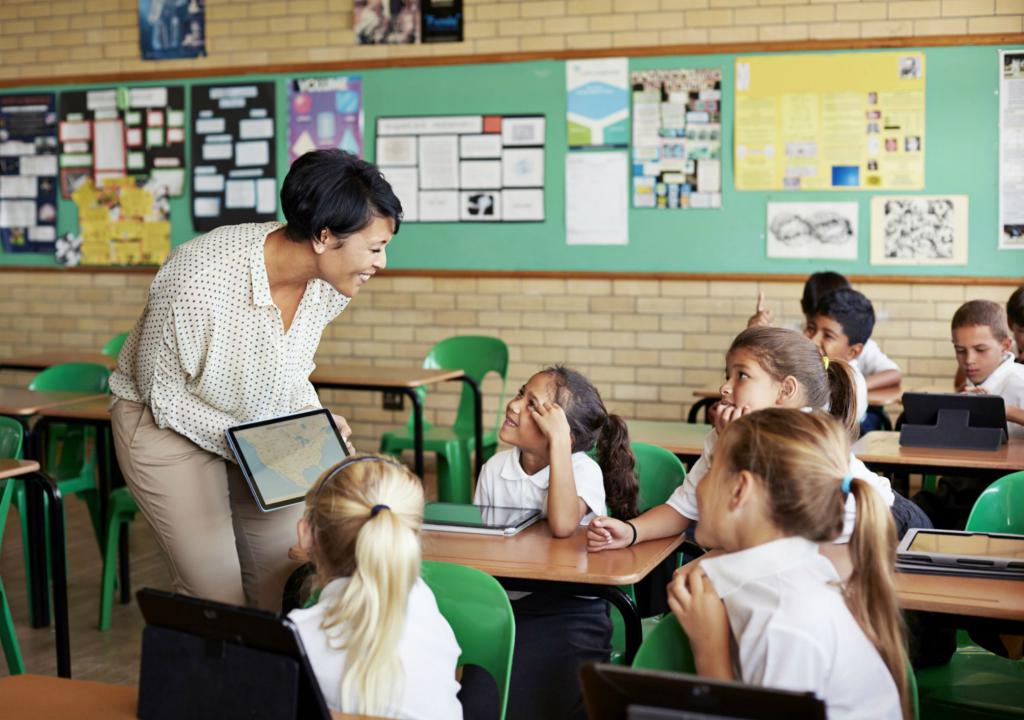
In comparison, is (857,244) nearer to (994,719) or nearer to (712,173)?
(712,173)

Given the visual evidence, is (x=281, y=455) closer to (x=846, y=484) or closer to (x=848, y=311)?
(x=846, y=484)

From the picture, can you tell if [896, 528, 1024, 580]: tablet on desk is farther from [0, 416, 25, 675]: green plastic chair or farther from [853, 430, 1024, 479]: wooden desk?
[0, 416, 25, 675]: green plastic chair

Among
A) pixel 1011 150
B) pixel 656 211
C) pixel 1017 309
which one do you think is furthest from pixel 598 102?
pixel 1017 309

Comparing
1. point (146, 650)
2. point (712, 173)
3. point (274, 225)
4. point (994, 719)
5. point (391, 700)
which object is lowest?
point (994, 719)

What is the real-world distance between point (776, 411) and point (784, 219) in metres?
4.33

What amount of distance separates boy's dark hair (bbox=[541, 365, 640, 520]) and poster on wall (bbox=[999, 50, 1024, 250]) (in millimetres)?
3529

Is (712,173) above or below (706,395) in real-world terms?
above

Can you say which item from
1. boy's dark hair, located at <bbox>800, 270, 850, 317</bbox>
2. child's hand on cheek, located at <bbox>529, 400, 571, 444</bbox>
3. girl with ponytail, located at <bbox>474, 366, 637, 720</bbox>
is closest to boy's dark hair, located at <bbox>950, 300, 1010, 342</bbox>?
boy's dark hair, located at <bbox>800, 270, 850, 317</bbox>

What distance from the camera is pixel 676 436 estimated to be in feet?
13.0

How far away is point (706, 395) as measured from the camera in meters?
4.87

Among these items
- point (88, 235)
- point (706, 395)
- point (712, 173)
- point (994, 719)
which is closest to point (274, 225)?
point (994, 719)

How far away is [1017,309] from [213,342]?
3.07m

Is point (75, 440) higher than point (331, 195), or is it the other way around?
point (331, 195)

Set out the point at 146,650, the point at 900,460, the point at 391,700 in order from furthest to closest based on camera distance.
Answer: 1. the point at 900,460
2. the point at 391,700
3. the point at 146,650
